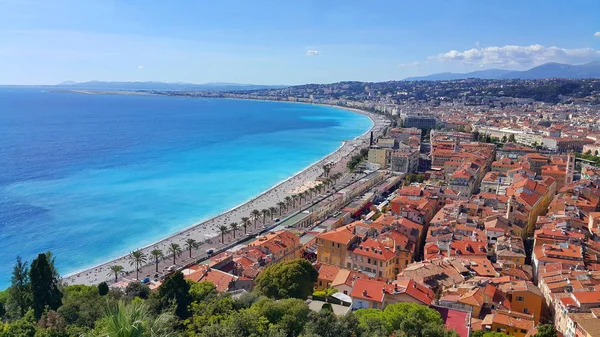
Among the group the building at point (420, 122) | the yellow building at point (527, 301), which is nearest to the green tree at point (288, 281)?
the yellow building at point (527, 301)

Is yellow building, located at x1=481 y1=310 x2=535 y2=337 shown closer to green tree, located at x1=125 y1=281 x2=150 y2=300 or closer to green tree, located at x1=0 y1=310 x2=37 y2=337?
green tree, located at x1=125 y1=281 x2=150 y2=300

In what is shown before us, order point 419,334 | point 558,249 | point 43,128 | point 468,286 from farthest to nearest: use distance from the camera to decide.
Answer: point 43,128 < point 558,249 < point 468,286 < point 419,334

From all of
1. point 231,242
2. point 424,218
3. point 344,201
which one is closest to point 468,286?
point 424,218

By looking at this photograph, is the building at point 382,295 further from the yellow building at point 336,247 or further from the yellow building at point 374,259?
the yellow building at point 336,247

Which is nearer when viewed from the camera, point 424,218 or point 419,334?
point 419,334

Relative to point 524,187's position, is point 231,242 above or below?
below

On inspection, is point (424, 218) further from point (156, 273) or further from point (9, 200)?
point (9, 200)
